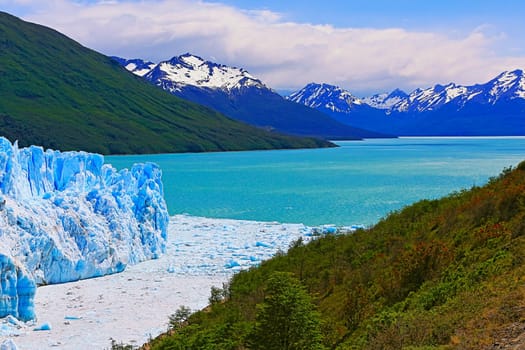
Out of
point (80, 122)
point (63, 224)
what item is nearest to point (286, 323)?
point (63, 224)

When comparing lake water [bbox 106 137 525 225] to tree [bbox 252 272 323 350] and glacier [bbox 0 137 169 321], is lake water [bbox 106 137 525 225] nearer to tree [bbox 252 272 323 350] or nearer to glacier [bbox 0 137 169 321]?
glacier [bbox 0 137 169 321]

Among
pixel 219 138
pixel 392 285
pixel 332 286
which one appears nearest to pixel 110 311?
pixel 332 286

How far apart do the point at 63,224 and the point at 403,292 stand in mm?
19320

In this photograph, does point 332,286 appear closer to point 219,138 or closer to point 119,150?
point 119,150

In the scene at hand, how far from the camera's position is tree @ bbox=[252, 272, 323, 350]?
1036 centimetres

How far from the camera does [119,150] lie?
155000 mm

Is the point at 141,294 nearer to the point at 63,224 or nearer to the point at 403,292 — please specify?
the point at 63,224

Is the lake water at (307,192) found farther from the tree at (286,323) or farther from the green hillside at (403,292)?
the tree at (286,323)

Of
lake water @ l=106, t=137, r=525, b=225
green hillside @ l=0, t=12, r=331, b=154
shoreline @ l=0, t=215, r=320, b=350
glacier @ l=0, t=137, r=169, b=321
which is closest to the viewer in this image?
shoreline @ l=0, t=215, r=320, b=350

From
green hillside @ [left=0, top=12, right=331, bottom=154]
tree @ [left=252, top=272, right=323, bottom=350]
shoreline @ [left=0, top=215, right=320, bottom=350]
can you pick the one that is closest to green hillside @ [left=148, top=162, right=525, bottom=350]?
tree @ [left=252, top=272, right=323, bottom=350]

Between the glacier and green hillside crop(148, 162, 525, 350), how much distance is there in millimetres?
9410

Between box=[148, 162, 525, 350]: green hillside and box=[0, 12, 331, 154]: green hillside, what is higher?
box=[0, 12, 331, 154]: green hillside

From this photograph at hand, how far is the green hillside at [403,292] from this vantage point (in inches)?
356

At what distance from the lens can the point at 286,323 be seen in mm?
10445
